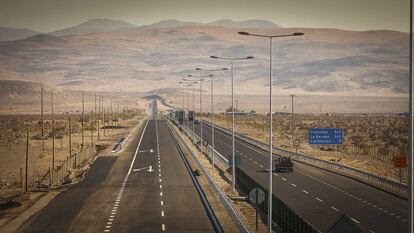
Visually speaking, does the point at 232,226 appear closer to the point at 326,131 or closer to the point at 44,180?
the point at 44,180

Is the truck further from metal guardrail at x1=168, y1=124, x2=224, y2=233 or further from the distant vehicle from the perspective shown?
metal guardrail at x1=168, y1=124, x2=224, y2=233

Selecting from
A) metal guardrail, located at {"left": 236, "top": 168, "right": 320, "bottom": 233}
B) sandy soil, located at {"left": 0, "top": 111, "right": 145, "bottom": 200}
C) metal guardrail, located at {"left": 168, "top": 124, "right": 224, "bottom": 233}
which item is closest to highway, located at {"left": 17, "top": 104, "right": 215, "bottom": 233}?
metal guardrail, located at {"left": 168, "top": 124, "right": 224, "bottom": 233}

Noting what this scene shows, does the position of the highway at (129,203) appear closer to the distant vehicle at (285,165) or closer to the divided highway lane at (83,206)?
the divided highway lane at (83,206)

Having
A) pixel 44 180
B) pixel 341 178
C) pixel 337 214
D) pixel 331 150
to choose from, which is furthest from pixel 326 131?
pixel 337 214

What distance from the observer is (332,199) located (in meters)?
40.8

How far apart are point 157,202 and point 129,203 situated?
1631 mm

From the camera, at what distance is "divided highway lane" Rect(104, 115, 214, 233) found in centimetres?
3183

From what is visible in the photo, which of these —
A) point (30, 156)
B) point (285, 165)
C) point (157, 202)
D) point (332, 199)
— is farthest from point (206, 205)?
point (30, 156)

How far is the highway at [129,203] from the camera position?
31828mm

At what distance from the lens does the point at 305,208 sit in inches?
1451

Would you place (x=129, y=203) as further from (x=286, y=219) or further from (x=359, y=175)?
(x=359, y=175)

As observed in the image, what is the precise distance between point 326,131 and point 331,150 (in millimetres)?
23226

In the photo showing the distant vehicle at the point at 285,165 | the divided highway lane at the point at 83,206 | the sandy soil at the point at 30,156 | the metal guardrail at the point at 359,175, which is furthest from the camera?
the distant vehicle at the point at 285,165

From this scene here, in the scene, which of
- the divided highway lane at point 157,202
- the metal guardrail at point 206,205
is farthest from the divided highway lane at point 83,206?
the metal guardrail at point 206,205
